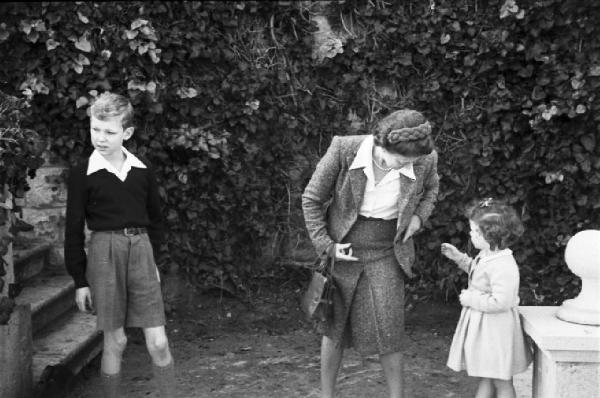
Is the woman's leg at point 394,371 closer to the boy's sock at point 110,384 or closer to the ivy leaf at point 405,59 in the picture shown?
the boy's sock at point 110,384

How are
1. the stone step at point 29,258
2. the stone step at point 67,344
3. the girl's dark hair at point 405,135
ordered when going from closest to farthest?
the girl's dark hair at point 405,135, the stone step at point 67,344, the stone step at point 29,258

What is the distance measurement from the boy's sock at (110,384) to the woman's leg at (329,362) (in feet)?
3.07

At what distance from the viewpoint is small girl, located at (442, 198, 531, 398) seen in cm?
297

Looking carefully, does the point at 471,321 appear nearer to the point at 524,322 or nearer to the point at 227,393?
the point at 524,322

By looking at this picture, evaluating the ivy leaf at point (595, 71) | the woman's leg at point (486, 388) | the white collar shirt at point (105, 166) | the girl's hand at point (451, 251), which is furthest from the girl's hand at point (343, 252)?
the ivy leaf at point (595, 71)

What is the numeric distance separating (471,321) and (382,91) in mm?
2368

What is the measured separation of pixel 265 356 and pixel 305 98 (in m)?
1.76

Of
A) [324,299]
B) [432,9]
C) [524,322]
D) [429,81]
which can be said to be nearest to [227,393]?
[324,299]

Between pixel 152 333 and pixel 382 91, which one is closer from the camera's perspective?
pixel 152 333

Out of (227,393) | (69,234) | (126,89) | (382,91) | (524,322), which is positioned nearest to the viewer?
(524,322)

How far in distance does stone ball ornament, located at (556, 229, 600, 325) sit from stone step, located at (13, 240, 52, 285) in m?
3.14

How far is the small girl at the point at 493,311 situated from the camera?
2.97 metres

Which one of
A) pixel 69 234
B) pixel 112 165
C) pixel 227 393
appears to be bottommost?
pixel 227 393

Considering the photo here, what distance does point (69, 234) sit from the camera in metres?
3.18
